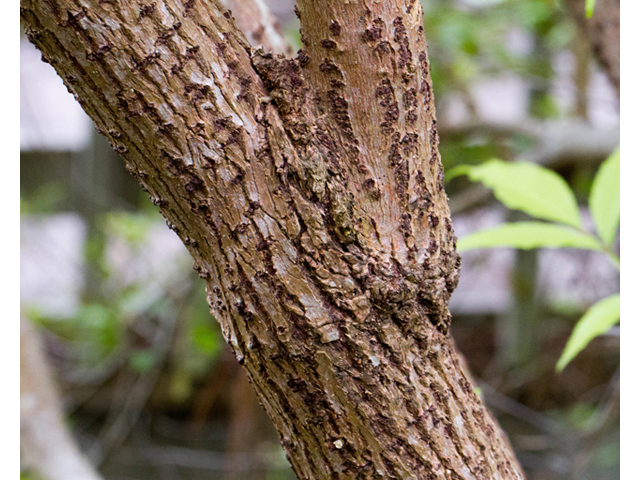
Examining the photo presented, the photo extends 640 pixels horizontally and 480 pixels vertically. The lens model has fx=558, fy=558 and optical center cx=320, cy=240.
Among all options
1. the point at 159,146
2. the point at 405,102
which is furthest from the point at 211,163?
the point at 405,102

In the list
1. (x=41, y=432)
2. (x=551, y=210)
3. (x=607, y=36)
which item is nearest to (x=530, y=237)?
(x=551, y=210)

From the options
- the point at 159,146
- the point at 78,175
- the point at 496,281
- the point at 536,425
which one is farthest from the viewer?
the point at 496,281

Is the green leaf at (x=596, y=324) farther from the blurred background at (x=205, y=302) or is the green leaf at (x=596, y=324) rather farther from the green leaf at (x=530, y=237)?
the blurred background at (x=205, y=302)

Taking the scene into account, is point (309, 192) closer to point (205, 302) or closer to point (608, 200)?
point (608, 200)

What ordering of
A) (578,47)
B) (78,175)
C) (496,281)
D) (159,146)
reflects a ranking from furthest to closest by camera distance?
(496,281) < (78,175) < (578,47) < (159,146)

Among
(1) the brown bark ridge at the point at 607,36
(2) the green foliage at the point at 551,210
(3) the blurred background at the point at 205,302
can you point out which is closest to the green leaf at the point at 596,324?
(2) the green foliage at the point at 551,210

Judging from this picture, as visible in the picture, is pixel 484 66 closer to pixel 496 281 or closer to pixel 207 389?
pixel 496 281

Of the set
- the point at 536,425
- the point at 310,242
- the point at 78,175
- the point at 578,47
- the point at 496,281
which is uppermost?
the point at 578,47
